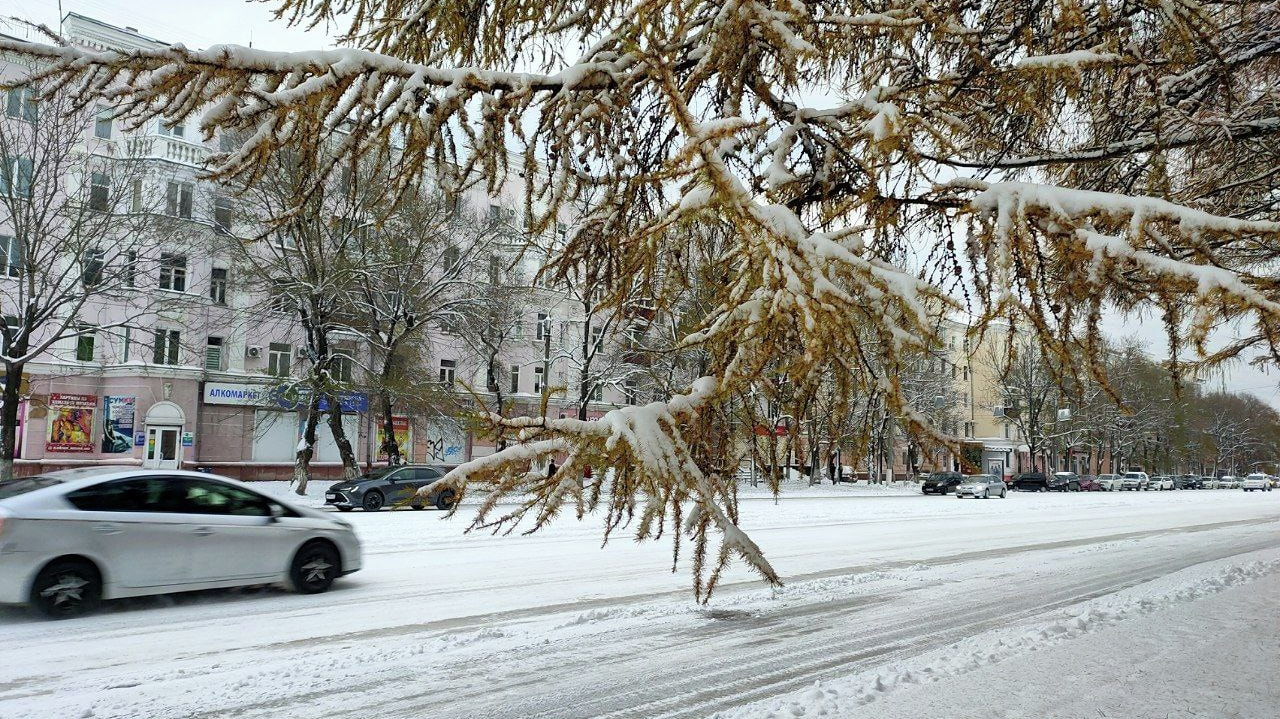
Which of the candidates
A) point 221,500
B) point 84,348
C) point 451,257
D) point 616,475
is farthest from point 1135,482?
→ point 616,475

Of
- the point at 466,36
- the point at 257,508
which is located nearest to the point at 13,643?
the point at 257,508

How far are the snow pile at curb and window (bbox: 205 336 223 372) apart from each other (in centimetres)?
3355

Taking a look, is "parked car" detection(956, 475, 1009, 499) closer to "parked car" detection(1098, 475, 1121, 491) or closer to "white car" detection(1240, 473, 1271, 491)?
"parked car" detection(1098, 475, 1121, 491)

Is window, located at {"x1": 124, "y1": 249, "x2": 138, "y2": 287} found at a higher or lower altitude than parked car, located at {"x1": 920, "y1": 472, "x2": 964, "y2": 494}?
higher

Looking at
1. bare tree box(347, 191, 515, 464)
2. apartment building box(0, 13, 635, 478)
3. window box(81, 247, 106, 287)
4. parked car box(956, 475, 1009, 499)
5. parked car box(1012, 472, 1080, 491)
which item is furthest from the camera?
parked car box(1012, 472, 1080, 491)

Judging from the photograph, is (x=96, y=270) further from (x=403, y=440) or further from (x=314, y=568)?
(x=403, y=440)

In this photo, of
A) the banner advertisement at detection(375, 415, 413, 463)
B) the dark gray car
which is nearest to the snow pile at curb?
the dark gray car

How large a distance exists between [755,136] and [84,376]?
3446 centimetres

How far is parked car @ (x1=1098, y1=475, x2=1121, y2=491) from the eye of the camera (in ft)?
192

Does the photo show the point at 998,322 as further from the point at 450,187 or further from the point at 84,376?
the point at 84,376

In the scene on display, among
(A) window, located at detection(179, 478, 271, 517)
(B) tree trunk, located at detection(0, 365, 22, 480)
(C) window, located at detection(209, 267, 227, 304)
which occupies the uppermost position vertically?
(C) window, located at detection(209, 267, 227, 304)

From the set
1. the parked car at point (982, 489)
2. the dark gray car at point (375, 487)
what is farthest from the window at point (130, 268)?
the parked car at point (982, 489)

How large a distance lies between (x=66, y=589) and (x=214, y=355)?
29.6m

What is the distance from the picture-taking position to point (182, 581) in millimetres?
8500
